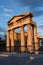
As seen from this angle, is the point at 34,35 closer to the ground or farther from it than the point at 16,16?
closer to the ground

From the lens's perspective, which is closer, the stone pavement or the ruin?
the stone pavement

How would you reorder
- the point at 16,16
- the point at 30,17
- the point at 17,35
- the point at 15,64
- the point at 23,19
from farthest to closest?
the point at 17,35
the point at 16,16
the point at 23,19
the point at 30,17
the point at 15,64

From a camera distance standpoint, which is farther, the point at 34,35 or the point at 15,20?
the point at 15,20

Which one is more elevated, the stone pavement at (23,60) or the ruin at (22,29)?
the ruin at (22,29)

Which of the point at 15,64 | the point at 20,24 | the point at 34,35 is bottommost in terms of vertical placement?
the point at 15,64

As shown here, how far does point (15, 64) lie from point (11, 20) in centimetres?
2688

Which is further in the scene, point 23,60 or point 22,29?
point 22,29

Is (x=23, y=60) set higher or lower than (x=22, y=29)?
lower

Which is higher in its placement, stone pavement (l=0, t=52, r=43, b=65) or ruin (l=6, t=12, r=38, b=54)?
ruin (l=6, t=12, r=38, b=54)

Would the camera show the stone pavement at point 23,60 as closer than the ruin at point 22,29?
Yes

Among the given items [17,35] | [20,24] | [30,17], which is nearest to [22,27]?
[20,24]

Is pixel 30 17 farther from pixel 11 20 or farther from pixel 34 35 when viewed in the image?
pixel 11 20

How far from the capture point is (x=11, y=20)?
116ft

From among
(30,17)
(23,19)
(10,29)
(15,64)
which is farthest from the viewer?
(10,29)
